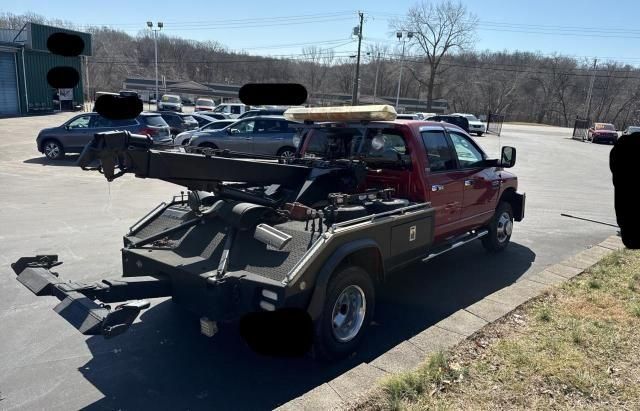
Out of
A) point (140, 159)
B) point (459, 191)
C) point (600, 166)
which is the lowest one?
point (600, 166)

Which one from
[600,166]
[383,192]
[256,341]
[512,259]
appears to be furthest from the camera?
[600,166]

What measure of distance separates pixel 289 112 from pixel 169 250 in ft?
8.44

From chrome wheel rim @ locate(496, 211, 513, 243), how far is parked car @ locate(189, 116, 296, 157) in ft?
30.8

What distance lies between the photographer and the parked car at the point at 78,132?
50.9 feet

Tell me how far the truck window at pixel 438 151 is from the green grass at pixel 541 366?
176 cm

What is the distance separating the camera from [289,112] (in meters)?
5.85

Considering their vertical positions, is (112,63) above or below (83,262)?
above

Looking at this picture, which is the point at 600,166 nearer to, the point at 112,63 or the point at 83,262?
the point at 83,262

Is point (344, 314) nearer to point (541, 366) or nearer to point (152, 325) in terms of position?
point (541, 366)

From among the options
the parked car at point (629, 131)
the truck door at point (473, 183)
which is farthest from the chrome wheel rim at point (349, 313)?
the truck door at point (473, 183)

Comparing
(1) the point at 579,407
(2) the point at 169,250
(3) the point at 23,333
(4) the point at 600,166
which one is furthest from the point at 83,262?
(4) the point at 600,166

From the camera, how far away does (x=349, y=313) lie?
396 cm

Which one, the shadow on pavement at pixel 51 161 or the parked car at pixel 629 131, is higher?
the parked car at pixel 629 131

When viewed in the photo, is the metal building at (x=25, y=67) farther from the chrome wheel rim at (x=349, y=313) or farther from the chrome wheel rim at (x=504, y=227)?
the chrome wheel rim at (x=349, y=313)
